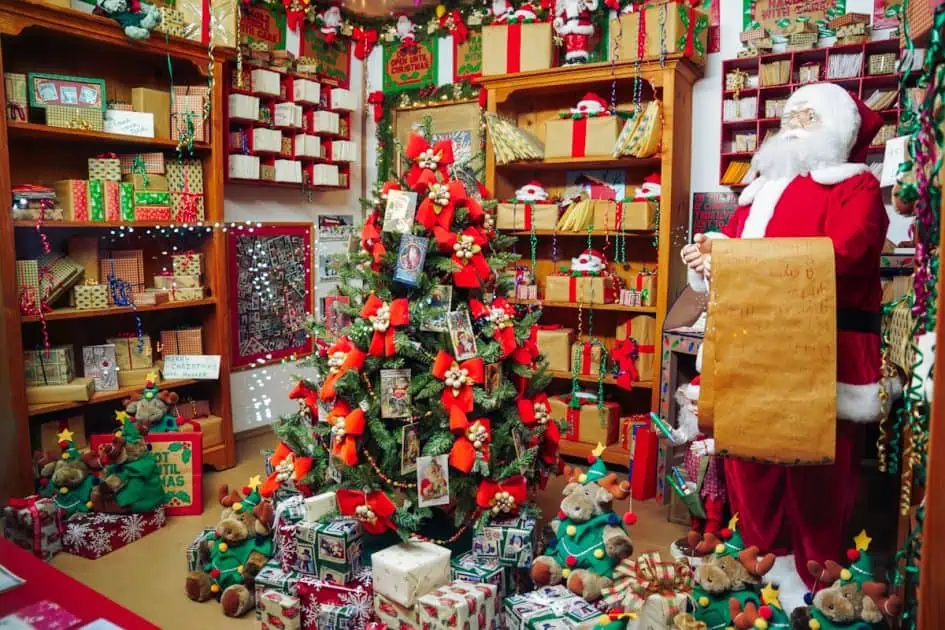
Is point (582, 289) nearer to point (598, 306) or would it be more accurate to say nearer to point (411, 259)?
point (598, 306)

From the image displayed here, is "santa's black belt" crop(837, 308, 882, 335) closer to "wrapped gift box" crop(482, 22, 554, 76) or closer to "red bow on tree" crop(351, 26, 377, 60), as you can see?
"wrapped gift box" crop(482, 22, 554, 76)

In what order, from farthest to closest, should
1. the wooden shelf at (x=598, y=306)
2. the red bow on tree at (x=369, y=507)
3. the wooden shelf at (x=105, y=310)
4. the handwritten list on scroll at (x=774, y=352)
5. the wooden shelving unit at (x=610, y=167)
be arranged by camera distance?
the wooden shelf at (x=598, y=306) → the wooden shelving unit at (x=610, y=167) → the wooden shelf at (x=105, y=310) → the red bow on tree at (x=369, y=507) → the handwritten list on scroll at (x=774, y=352)

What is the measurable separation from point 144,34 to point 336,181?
144 centimetres

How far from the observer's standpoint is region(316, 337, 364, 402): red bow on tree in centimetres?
229

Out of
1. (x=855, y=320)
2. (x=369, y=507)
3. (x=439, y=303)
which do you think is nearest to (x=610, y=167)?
(x=439, y=303)

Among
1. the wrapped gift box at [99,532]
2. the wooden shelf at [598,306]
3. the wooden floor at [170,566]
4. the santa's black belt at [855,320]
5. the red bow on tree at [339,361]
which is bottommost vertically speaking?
the wooden floor at [170,566]

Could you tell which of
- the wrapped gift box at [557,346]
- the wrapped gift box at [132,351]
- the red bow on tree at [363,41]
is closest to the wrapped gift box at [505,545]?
the wrapped gift box at [557,346]

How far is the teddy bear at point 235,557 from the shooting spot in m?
2.35

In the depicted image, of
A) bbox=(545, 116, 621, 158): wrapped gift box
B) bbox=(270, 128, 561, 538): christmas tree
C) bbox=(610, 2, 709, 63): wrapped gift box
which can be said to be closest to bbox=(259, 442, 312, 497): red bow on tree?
bbox=(270, 128, 561, 538): christmas tree

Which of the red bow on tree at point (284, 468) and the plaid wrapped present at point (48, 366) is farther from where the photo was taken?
the plaid wrapped present at point (48, 366)

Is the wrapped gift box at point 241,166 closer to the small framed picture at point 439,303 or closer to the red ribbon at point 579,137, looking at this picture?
the red ribbon at point 579,137

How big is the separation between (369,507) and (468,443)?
36 centimetres

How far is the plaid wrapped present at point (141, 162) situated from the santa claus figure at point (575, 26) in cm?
208

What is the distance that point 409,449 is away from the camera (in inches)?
90.2
